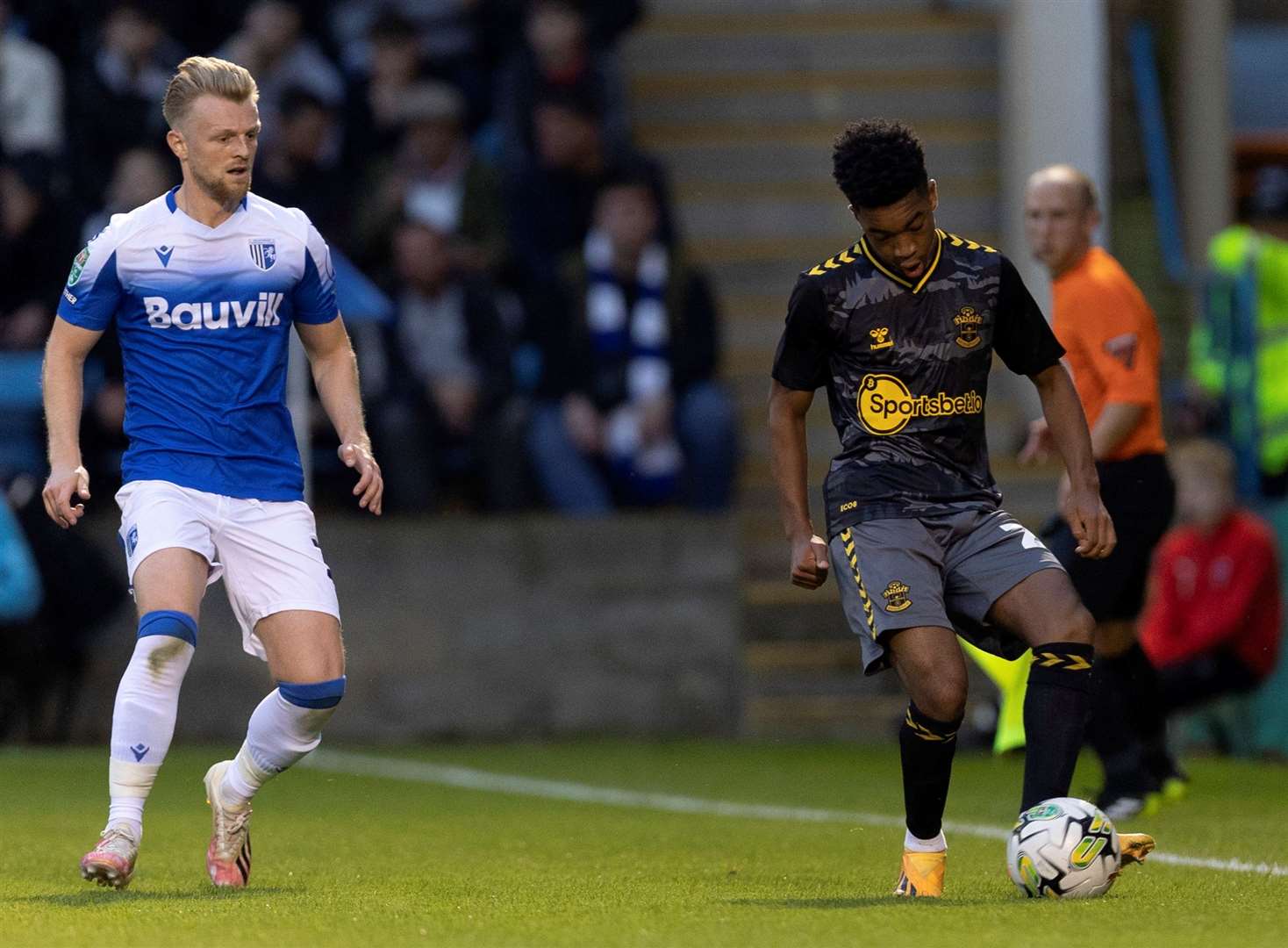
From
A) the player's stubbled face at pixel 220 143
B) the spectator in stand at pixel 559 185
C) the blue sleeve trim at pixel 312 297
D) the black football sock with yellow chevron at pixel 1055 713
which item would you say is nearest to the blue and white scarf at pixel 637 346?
the spectator in stand at pixel 559 185

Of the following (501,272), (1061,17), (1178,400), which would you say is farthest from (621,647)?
(1061,17)

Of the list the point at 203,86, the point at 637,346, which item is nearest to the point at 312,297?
the point at 203,86

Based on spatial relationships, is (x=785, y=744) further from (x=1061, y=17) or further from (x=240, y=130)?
(x=240, y=130)

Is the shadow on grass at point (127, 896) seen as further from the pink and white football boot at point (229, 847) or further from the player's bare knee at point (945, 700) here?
the player's bare knee at point (945, 700)

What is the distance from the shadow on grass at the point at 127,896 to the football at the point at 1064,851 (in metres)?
1.89

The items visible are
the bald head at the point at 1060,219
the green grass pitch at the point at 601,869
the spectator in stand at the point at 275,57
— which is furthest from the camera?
the spectator in stand at the point at 275,57

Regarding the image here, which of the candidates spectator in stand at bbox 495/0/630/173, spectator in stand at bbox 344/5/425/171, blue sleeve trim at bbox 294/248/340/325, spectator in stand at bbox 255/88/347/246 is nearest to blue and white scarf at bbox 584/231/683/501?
spectator in stand at bbox 495/0/630/173

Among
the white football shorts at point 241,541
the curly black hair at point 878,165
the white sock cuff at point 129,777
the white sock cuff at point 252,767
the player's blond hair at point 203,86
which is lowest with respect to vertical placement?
the white sock cuff at point 252,767

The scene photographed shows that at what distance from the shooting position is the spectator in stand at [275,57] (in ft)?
48.0

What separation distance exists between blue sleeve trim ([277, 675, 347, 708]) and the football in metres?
1.79

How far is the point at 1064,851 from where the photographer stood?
18.9 ft

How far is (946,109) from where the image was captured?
54.2ft

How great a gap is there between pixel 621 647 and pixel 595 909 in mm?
7551

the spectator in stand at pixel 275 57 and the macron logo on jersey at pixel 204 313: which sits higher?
the spectator in stand at pixel 275 57
